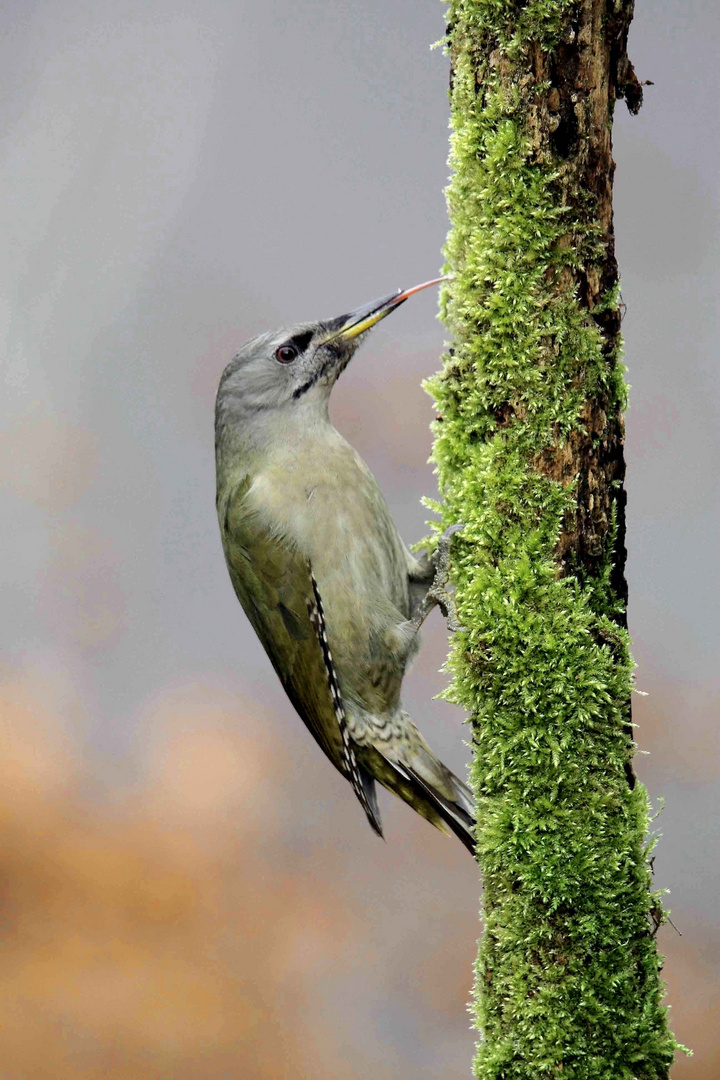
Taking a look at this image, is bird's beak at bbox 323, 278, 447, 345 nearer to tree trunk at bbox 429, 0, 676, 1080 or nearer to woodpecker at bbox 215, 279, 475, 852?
woodpecker at bbox 215, 279, 475, 852

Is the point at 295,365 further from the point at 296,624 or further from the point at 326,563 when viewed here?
the point at 296,624

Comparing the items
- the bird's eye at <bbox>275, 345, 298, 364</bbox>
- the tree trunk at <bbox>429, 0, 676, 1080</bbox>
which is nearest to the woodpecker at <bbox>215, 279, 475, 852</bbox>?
the bird's eye at <bbox>275, 345, 298, 364</bbox>

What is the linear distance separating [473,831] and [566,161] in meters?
1.77

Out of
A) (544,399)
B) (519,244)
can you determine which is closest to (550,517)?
(544,399)

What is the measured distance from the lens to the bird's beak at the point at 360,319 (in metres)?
3.38

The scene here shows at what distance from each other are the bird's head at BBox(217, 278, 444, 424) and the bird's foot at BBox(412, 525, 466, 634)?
2.50 feet

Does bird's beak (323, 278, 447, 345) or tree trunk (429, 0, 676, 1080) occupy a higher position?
bird's beak (323, 278, 447, 345)

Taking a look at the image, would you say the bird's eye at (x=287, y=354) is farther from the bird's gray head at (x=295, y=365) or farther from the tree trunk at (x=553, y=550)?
the tree trunk at (x=553, y=550)

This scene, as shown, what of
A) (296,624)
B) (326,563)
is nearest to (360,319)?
(326,563)

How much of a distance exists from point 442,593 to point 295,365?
0.94 meters

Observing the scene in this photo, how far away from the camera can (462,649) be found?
2.79m

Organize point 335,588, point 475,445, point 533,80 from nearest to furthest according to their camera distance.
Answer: point 533,80, point 475,445, point 335,588

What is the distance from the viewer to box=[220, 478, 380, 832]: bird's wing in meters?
3.42

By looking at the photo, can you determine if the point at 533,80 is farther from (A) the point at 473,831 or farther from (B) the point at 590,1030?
(B) the point at 590,1030
